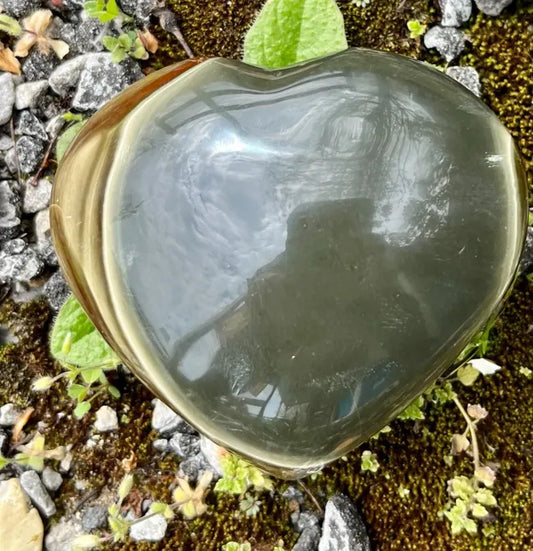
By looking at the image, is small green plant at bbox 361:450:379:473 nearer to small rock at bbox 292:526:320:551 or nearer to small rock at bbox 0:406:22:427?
small rock at bbox 292:526:320:551

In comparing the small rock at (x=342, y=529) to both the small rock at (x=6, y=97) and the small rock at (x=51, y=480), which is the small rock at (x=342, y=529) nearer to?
the small rock at (x=51, y=480)

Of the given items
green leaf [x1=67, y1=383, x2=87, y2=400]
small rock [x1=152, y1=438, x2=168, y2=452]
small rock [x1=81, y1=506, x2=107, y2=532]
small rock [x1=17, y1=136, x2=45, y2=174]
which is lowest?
small rock [x1=81, y1=506, x2=107, y2=532]

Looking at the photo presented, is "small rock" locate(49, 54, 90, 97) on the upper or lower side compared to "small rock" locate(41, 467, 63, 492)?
upper

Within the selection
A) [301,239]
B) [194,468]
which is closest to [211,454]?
[194,468]

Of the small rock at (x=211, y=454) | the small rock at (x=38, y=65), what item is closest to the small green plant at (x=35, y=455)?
the small rock at (x=211, y=454)

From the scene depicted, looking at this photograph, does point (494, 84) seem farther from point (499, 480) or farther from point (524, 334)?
point (499, 480)

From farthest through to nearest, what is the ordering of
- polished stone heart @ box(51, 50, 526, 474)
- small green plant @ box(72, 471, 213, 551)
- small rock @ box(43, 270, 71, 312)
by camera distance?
small rock @ box(43, 270, 71, 312) < small green plant @ box(72, 471, 213, 551) < polished stone heart @ box(51, 50, 526, 474)

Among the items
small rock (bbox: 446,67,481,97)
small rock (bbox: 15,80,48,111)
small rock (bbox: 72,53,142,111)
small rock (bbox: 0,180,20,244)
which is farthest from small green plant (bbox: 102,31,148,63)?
small rock (bbox: 446,67,481,97)
